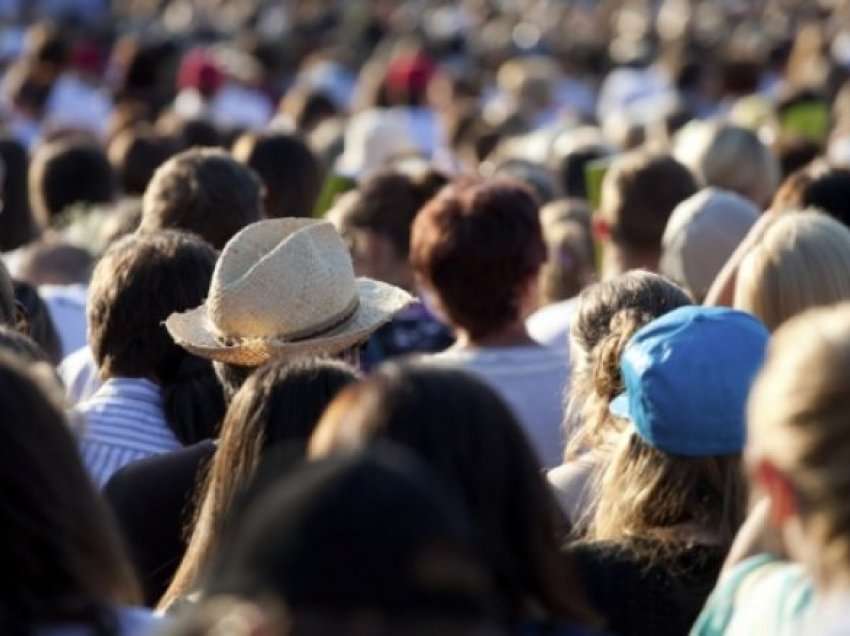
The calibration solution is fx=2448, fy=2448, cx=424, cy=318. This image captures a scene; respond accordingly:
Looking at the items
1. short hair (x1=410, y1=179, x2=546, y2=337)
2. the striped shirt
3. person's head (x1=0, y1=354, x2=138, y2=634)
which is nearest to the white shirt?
short hair (x1=410, y1=179, x2=546, y2=337)

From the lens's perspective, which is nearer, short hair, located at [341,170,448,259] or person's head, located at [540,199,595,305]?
short hair, located at [341,170,448,259]

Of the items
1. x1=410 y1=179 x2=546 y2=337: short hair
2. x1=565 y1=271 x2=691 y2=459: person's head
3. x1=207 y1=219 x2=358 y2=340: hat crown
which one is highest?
x1=207 y1=219 x2=358 y2=340: hat crown

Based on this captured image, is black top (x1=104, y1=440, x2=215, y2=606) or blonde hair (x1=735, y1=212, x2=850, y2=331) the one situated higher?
blonde hair (x1=735, y1=212, x2=850, y2=331)

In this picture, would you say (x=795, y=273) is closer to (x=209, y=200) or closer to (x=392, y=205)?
(x=209, y=200)

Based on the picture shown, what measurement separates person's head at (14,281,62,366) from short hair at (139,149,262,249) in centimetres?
45

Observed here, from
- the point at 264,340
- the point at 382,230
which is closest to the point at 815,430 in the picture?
the point at 264,340

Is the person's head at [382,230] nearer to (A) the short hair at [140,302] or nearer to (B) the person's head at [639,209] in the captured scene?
(B) the person's head at [639,209]

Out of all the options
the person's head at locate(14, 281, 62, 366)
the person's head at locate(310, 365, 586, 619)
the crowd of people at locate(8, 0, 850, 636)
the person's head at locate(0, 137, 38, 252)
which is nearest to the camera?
the crowd of people at locate(8, 0, 850, 636)

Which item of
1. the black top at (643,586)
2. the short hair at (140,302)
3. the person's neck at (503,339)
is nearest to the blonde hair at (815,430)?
the black top at (643,586)

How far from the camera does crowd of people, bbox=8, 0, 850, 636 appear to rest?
90.5 inches

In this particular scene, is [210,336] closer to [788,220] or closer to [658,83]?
[788,220]

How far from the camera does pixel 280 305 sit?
15.7 feet

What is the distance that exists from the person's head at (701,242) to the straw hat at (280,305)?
1.61 metres

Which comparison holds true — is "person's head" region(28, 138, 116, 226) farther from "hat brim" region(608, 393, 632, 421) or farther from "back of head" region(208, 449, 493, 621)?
"back of head" region(208, 449, 493, 621)
